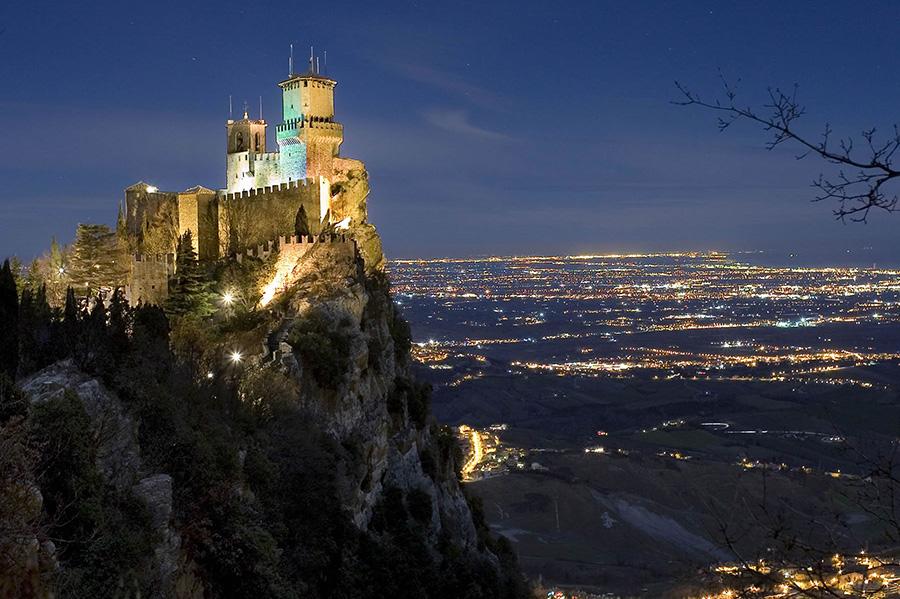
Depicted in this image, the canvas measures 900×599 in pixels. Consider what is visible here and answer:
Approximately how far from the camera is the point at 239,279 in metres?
31.9

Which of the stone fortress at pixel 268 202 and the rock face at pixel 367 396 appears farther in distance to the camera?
the stone fortress at pixel 268 202

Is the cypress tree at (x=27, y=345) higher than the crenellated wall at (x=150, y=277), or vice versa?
the crenellated wall at (x=150, y=277)

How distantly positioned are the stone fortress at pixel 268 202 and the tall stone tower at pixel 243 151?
4 cm

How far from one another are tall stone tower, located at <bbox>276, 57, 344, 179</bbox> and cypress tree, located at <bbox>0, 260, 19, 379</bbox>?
18.3 metres

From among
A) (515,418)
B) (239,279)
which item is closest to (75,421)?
(239,279)

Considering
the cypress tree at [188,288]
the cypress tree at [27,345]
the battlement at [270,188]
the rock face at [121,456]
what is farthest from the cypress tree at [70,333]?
the battlement at [270,188]

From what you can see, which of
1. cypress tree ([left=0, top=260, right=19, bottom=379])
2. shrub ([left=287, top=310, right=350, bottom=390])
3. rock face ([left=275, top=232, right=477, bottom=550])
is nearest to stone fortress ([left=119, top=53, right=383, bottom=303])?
rock face ([left=275, top=232, right=477, bottom=550])

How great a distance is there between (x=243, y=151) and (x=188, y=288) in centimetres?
857

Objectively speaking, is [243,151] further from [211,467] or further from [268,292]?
[211,467]

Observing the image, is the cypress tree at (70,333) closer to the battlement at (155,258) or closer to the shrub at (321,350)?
the shrub at (321,350)

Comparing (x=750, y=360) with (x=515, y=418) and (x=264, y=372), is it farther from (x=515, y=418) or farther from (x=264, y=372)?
(x=264, y=372)

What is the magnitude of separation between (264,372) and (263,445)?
4.92 meters

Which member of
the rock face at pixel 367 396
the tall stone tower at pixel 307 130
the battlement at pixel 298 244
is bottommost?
the rock face at pixel 367 396

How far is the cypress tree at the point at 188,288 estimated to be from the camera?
3091cm
